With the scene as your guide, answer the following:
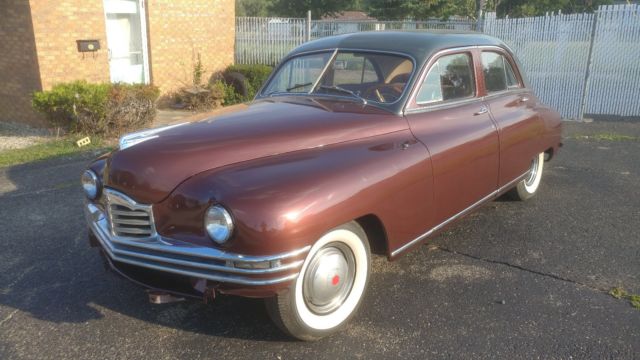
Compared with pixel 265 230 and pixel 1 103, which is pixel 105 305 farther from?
pixel 1 103

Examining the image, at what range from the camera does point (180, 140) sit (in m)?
3.09

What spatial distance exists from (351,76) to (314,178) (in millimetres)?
1614

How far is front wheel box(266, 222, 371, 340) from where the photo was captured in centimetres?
282

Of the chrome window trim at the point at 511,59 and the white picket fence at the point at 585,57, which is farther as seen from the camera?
the white picket fence at the point at 585,57

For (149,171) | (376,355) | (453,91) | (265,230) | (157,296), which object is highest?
(453,91)

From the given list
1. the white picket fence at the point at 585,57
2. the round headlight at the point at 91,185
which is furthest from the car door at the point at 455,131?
the white picket fence at the point at 585,57

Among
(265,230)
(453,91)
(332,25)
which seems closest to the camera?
(265,230)

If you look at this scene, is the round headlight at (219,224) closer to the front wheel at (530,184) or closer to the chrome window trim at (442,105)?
the chrome window trim at (442,105)

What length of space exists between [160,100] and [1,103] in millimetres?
3110

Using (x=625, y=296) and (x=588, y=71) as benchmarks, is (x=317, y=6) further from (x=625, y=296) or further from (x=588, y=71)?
(x=625, y=296)

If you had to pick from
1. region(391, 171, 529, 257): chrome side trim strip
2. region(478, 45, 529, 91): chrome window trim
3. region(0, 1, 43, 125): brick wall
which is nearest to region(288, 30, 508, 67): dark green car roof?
region(478, 45, 529, 91): chrome window trim

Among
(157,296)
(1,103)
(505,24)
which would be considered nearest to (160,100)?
(1,103)

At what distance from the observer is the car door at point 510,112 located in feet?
14.7

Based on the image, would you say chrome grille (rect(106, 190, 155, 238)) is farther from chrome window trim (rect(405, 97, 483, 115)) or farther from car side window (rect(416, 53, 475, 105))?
car side window (rect(416, 53, 475, 105))
